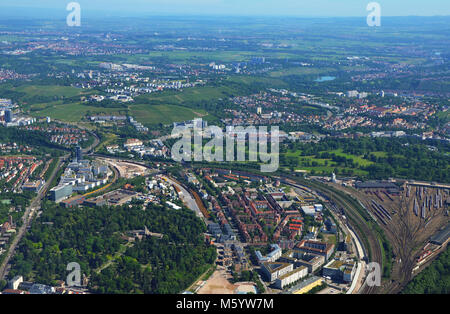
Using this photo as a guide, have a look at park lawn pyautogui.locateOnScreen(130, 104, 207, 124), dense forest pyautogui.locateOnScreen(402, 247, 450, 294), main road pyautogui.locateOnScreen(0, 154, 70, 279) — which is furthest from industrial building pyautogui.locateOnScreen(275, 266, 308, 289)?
park lawn pyautogui.locateOnScreen(130, 104, 207, 124)

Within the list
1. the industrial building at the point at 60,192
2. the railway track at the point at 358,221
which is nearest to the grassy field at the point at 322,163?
the railway track at the point at 358,221

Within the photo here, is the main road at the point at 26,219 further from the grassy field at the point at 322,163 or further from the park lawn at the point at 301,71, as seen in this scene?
the park lawn at the point at 301,71

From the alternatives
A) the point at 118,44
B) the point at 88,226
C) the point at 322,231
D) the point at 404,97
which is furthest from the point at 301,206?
the point at 118,44

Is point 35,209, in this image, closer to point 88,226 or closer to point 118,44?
point 88,226

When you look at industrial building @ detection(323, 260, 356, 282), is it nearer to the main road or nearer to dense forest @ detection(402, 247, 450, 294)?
dense forest @ detection(402, 247, 450, 294)
